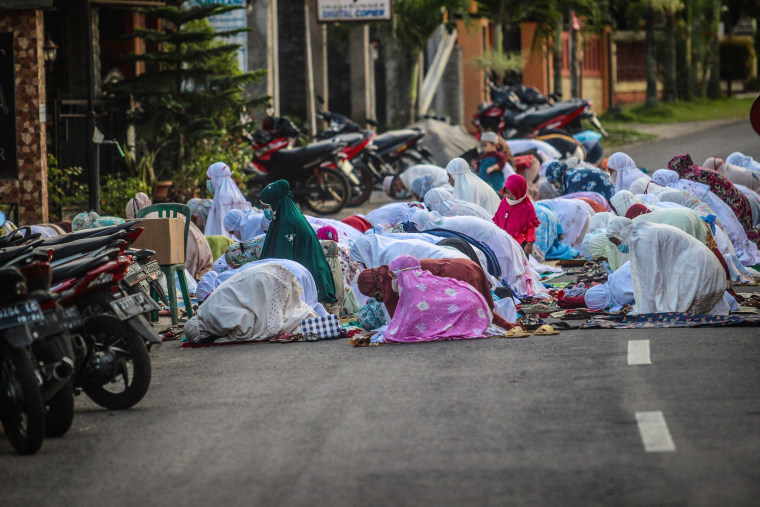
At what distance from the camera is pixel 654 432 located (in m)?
6.12

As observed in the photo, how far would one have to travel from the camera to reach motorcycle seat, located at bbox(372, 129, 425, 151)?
22.1 m

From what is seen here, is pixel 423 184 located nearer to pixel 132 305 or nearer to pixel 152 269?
pixel 152 269

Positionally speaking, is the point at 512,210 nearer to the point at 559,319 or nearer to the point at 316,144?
the point at 559,319

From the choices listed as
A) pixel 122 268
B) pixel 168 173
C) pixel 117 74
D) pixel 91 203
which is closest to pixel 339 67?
pixel 117 74

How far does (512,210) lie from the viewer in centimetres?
1345

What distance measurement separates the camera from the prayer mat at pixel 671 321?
9.56m

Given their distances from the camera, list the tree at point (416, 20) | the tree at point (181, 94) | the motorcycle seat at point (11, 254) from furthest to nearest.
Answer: the tree at point (416, 20) → the tree at point (181, 94) → the motorcycle seat at point (11, 254)

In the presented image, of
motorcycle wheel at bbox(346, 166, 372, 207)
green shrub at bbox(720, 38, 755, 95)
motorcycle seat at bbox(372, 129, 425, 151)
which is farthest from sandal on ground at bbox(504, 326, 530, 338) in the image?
green shrub at bbox(720, 38, 755, 95)

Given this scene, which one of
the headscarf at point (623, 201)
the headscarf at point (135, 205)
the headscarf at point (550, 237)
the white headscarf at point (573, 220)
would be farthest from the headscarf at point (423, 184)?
the headscarf at point (623, 201)

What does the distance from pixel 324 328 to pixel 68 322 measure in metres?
3.36

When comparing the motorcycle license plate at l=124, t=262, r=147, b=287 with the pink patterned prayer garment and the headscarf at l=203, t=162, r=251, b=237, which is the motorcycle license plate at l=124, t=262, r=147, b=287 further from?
the headscarf at l=203, t=162, r=251, b=237

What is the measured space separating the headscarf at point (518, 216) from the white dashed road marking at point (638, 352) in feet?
14.8

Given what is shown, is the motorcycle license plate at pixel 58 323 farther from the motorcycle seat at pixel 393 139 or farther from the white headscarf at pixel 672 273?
the motorcycle seat at pixel 393 139

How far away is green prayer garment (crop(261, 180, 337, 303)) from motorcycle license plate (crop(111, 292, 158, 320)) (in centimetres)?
350
